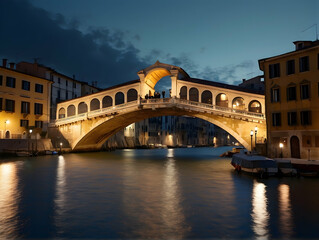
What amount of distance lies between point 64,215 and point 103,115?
29.4m

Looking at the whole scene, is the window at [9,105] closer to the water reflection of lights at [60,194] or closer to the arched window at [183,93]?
the water reflection of lights at [60,194]

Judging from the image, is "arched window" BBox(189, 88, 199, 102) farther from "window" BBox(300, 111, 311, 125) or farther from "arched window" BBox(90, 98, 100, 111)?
"arched window" BBox(90, 98, 100, 111)

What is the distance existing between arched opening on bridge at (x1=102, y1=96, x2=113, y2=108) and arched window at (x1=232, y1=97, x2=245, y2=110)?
17.2 meters

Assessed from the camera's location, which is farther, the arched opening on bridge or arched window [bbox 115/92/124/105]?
the arched opening on bridge

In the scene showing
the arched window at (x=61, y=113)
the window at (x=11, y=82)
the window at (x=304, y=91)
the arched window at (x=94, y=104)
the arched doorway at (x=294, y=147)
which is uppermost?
the window at (x=11, y=82)

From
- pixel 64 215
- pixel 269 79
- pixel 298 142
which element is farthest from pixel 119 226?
pixel 269 79

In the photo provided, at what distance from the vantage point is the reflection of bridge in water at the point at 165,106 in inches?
1284

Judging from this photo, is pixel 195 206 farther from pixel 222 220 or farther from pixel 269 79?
pixel 269 79

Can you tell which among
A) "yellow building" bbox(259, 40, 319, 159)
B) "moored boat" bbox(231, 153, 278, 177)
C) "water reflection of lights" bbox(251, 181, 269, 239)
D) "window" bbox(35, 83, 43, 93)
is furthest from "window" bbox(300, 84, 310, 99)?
"window" bbox(35, 83, 43, 93)

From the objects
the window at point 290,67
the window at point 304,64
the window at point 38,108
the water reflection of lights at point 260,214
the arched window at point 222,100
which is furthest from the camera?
the window at point 38,108

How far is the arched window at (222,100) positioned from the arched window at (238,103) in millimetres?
960

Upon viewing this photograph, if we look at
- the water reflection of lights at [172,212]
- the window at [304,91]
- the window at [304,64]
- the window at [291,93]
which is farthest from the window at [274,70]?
the water reflection of lights at [172,212]

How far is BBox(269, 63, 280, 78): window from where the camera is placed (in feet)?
84.6

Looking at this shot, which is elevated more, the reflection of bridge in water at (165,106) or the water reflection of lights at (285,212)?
the reflection of bridge in water at (165,106)
